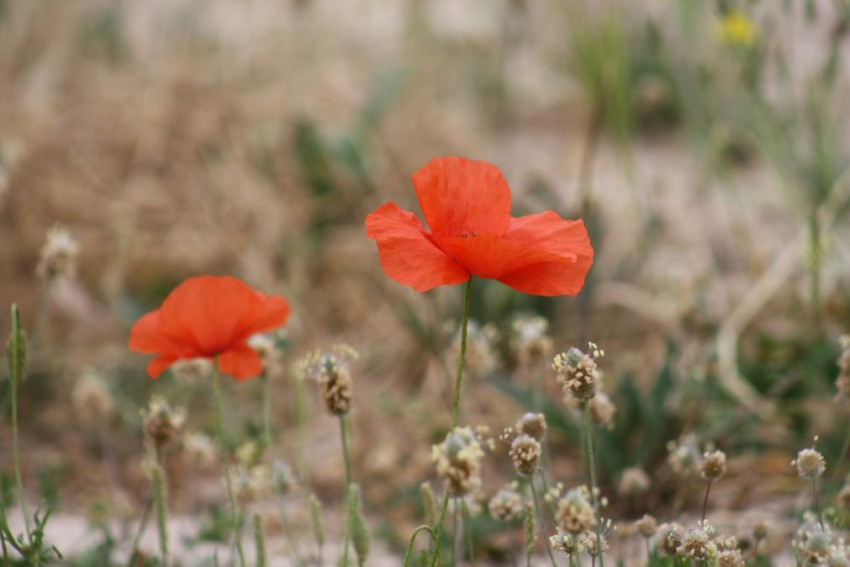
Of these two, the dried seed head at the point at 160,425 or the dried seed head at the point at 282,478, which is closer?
the dried seed head at the point at 160,425

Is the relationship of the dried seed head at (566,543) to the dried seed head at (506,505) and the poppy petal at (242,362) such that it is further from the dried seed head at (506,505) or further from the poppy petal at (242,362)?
the poppy petal at (242,362)

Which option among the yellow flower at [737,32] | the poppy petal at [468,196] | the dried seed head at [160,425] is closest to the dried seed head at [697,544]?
the poppy petal at [468,196]

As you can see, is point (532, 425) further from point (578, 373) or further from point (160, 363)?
point (160, 363)

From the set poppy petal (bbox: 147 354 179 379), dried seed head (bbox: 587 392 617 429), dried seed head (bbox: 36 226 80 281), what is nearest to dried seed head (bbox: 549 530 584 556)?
dried seed head (bbox: 587 392 617 429)

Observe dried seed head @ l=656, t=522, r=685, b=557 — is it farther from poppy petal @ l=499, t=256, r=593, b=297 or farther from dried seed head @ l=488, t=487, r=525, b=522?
poppy petal @ l=499, t=256, r=593, b=297

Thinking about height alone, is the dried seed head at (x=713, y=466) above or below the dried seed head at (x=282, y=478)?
above

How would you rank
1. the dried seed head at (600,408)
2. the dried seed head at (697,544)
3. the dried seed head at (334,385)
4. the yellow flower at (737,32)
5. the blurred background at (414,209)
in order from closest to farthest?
the dried seed head at (697,544)
the dried seed head at (334,385)
the dried seed head at (600,408)
the blurred background at (414,209)
the yellow flower at (737,32)

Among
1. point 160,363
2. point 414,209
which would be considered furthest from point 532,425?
point 414,209
